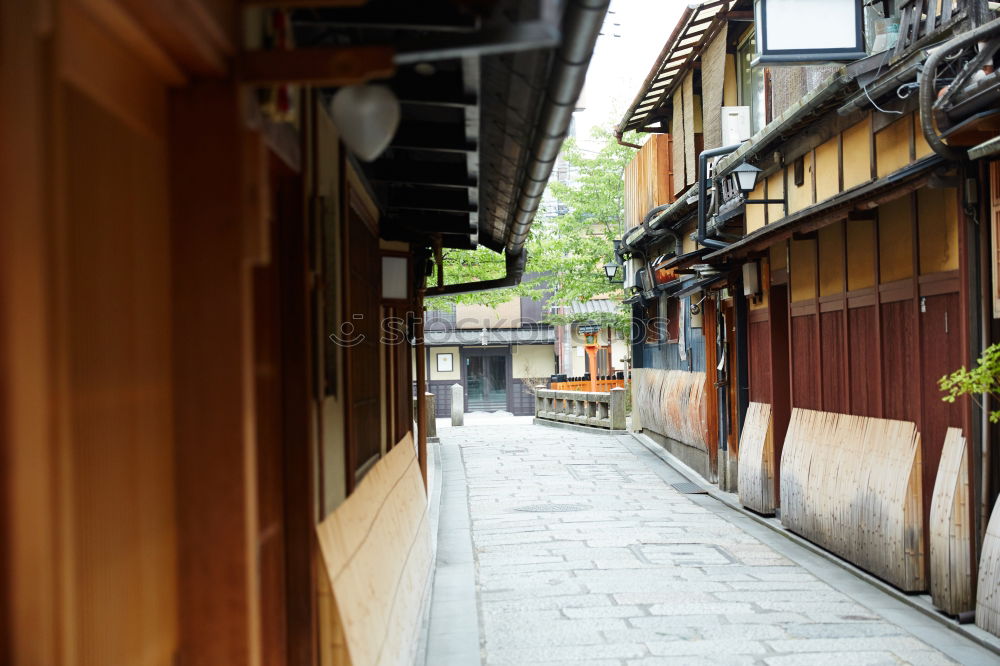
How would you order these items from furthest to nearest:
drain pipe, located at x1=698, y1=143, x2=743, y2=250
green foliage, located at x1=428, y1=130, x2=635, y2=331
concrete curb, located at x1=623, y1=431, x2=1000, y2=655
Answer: green foliage, located at x1=428, y1=130, x2=635, y2=331, drain pipe, located at x1=698, y1=143, x2=743, y2=250, concrete curb, located at x1=623, y1=431, x2=1000, y2=655

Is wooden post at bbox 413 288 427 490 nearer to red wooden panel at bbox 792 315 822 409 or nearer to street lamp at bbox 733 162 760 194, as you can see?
street lamp at bbox 733 162 760 194

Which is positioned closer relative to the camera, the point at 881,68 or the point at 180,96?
the point at 180,96

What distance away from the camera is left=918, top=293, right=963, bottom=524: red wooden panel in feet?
29.2

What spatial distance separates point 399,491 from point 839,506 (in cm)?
550

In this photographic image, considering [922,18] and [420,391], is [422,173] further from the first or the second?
[420,391]

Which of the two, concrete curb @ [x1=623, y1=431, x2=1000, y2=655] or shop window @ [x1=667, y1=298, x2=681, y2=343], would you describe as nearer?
concrete curb @ [x1=623, y1=431, x2=1000, y2=655]

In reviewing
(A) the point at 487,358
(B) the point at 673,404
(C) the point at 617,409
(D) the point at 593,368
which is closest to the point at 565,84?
(B) the point at 673,404

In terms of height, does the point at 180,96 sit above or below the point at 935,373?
above

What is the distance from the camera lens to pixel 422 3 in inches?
154

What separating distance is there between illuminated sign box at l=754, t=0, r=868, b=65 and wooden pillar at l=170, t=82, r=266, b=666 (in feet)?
28.8

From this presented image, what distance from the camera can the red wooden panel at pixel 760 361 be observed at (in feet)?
49.1

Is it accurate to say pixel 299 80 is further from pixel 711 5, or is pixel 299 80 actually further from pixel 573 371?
pixel 573 371

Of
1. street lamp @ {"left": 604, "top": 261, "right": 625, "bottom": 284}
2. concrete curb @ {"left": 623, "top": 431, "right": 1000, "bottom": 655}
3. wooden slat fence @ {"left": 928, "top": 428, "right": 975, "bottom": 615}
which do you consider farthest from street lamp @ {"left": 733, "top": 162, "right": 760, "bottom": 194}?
street lamp @ {"left": 604, "top": 261, "right": 625, "bottom": 284}

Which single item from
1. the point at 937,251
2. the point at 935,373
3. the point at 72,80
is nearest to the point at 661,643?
the point at 935,373
